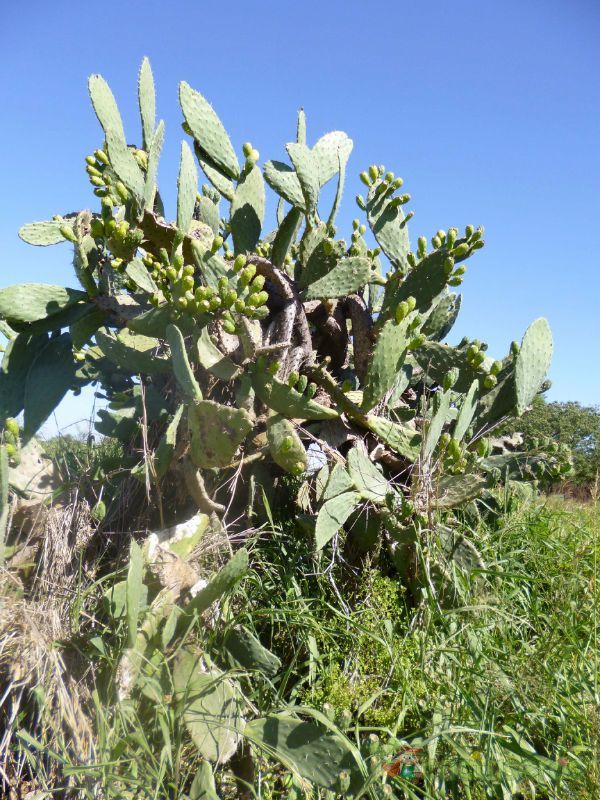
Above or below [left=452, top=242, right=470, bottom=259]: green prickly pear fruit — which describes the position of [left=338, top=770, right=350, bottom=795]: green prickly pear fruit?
below

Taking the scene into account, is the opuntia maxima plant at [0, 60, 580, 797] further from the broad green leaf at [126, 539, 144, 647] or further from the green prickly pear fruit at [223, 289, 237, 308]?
the broad green leaf at [126, 539, 144, 647]

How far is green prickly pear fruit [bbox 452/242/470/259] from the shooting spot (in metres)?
2.14

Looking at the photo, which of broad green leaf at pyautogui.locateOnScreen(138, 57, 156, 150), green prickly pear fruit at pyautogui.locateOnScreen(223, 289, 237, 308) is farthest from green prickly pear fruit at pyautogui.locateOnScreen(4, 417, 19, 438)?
broad green leaf at pyautogui.locateOnScreen(138, 57, 156, 150)

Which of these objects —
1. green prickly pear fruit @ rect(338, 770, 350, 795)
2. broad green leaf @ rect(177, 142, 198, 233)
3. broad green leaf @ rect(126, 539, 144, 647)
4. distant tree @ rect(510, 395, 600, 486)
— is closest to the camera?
green prickly pear fruit @ rect(338, 770, 350, 795)

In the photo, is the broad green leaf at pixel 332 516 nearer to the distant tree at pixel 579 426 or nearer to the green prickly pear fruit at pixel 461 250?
the green prickly pear fruit at pixel 461 250

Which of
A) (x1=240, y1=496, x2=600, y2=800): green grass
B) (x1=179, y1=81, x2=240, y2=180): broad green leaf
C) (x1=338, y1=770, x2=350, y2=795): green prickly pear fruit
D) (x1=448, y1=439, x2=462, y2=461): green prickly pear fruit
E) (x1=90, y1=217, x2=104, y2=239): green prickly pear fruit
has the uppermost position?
(x1=179, y1=81, x2=240, y2=180): broad green leaf

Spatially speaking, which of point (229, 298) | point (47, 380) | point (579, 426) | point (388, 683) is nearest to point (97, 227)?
point (229, 298)

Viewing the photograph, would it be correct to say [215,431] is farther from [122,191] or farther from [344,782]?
[344,782]

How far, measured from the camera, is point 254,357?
1.94 metres

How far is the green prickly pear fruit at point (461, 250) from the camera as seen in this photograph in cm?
214

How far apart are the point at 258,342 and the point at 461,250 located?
79 centimetres

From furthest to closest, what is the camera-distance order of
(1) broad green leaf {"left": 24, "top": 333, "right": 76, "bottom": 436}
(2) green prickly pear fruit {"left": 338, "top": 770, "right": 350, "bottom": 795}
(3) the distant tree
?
(3) the distant tree
(1) broad green leaf {"left": 24, "top": 333, "right": 76, "bottom": 436}
(2) green prickly pear fruit {"left": 338, "top": 770, "right": 350, "bottom": 795}

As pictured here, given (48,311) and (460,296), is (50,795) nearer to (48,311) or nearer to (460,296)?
(48,311)

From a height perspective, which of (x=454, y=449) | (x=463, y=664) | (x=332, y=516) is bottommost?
(x=463, y=664)
